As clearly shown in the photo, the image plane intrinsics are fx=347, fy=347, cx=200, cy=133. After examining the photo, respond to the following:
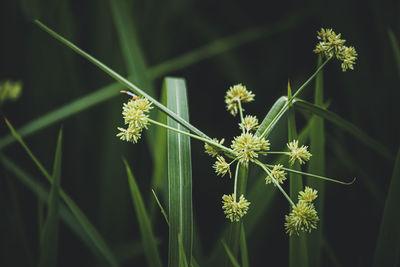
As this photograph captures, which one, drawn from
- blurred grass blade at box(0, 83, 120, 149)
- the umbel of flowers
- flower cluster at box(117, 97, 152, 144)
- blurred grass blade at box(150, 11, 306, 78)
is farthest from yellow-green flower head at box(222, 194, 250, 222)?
blurred grass blade at box(150, 11, 306, 78)

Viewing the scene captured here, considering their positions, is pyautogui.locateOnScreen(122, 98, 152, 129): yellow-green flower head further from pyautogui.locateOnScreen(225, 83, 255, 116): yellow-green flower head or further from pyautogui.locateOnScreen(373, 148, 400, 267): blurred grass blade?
pyautogui.locateOnScreen(373, 148, 400, 267): blurred grass blade

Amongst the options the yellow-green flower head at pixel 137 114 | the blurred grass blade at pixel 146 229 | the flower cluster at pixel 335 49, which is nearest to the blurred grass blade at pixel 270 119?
the flower cluster at pixel 335 49

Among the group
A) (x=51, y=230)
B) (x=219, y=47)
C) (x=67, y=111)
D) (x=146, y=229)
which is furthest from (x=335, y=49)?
(x=219, y=47)

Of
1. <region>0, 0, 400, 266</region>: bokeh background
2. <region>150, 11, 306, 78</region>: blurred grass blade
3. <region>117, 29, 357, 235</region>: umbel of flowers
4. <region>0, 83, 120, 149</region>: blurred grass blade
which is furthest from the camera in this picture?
<region>150, 11, 306, 78</region>: blurred grass blade

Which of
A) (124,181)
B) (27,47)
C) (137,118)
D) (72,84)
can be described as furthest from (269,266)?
(27,47)

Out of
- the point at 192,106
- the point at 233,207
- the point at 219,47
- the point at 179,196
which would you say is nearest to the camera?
the point at 233,207

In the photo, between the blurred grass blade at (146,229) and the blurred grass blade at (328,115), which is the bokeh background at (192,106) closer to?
the blurred grass blade at (328,115)

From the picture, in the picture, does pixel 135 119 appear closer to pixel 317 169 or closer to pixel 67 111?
pixel 317 169

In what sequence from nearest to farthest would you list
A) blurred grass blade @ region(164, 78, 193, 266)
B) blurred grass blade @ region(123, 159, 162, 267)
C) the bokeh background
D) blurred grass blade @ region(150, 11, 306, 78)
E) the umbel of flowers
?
the umbel of flowers, blurred grass blade @ region(164, 78, 193, 266), blurred grass blade @ region(123, 159, 162, 267), the bokeh background, blurred grass blade @ region(150, 11, 306, 78)
